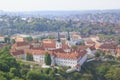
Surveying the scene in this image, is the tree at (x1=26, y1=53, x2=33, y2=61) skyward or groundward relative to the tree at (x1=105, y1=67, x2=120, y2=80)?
skyward

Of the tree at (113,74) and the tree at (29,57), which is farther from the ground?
the tree at (29,57)

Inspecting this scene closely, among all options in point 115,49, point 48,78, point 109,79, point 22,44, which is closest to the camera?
point 48,78

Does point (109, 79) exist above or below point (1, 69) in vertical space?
below

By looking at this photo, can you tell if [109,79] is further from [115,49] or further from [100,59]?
[115,49]

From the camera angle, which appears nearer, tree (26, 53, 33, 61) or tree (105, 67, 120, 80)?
tree (105, 67, 120, 80)

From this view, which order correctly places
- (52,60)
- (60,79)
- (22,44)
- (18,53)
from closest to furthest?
1. (60,79)
2. (52,60)
3. (18,53)
4. (22,44)

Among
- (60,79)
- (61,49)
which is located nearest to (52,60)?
(61,49)

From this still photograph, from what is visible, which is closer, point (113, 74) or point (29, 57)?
point (113, 74)

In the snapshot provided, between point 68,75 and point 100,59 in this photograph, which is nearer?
point 68,75

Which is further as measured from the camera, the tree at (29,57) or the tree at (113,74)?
the tree at (29,57)

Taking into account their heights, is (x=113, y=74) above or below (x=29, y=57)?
below
